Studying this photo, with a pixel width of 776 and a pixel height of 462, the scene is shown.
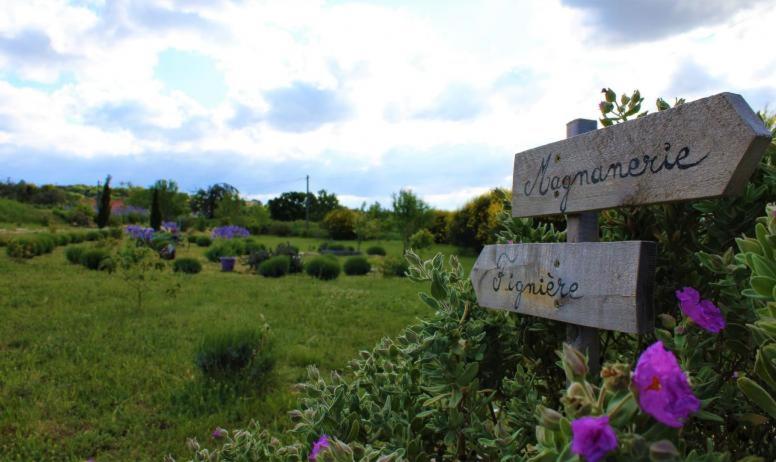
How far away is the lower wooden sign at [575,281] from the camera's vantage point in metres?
1.18

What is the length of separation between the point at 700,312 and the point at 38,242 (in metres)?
15.3

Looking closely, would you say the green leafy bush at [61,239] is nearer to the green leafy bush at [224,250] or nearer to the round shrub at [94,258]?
the green leafy bush at [224,250]

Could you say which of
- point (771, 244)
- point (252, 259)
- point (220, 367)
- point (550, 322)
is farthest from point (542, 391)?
point (252, 259)

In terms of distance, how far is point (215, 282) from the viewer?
9.94 metres

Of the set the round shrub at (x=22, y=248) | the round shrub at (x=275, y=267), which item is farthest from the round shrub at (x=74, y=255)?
the round shrub at (x=275, y=267)

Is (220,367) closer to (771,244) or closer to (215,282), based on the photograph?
(771,244)

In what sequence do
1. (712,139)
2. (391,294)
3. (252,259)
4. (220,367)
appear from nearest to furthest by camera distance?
(712,139) → (220,367) → (391,294) → (252,259)

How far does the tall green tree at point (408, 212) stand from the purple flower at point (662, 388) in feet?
57.7

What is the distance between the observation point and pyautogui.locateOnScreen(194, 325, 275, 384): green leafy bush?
4191 millimetres

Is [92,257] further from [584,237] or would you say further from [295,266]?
[584,237]

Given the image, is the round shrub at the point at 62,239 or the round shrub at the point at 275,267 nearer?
the round shrub at the point at 275,267

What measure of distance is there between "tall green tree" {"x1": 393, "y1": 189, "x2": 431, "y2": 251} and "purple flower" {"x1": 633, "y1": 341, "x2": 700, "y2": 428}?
1757 cm

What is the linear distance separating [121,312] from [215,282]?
3.32 m

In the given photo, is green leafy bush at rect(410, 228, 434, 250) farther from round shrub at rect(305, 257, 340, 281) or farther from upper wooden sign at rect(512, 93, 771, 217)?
upper wooden sign at rect(512, 93, 771, 217)
